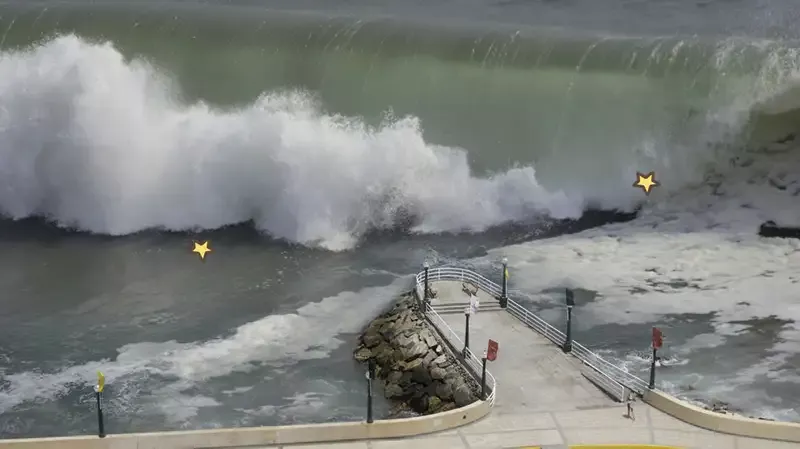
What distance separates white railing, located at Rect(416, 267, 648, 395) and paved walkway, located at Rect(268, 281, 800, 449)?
44 cm

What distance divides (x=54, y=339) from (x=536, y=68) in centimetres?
2786

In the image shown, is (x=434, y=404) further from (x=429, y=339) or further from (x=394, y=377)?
(x=429, y=339)

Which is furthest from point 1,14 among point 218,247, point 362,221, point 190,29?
point 362,221

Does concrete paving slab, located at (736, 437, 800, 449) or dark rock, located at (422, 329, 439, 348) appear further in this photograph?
dark rock, located at (422, 329, 439, 348)

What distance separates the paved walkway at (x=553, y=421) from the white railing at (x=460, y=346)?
1.25 ft

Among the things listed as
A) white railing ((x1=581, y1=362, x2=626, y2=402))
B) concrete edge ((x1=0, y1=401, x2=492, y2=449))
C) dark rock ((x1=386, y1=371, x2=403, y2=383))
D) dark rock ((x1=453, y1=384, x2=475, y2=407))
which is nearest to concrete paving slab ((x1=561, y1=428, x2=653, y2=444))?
white railing ((x1=581, y1=362, x2=626, y2=402))

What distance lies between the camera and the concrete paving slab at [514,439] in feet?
69.3

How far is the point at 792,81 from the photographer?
150ft

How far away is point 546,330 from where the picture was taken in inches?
1096

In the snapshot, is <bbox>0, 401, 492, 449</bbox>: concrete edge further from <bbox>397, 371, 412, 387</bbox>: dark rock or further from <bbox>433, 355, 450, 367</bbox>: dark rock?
<bbox>397, 371, 412, 387</bbox>: dark rock

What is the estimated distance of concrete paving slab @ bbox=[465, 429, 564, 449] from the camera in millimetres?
21125

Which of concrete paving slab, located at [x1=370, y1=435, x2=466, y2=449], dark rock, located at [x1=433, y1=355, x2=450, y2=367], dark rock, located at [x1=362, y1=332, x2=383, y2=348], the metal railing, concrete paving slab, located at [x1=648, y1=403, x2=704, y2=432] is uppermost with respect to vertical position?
the metal railing

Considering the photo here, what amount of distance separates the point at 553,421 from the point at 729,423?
4190mm

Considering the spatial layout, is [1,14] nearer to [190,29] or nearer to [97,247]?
[190,29]
